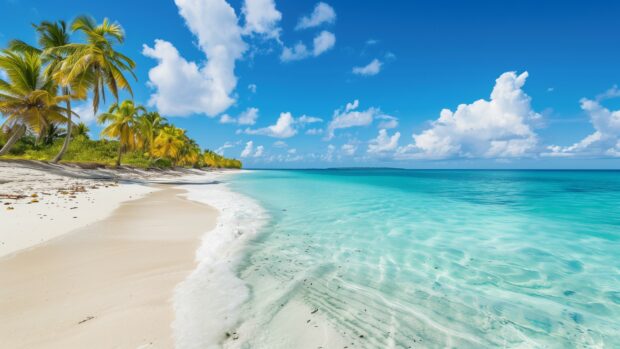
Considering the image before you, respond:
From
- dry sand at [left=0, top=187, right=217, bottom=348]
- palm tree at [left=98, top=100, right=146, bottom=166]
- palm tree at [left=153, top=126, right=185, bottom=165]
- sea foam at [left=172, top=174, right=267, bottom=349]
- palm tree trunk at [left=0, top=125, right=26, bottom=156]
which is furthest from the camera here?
palm tree at [left=153, top=126, right=185, bottom=165]

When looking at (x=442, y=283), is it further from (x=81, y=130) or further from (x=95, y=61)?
(x=81, y=130)

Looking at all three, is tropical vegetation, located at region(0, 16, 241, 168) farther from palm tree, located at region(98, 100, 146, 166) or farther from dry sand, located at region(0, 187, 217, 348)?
dry sand, located at region(0, 187, 217, 348)

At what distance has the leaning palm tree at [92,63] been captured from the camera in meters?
18.7

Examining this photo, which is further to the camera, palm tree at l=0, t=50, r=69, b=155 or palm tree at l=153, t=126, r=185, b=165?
palm tree at l=153, t=126, r=185, b=165

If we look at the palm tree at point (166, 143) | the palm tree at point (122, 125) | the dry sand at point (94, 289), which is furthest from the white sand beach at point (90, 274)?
the palm tree at point (166, 143)

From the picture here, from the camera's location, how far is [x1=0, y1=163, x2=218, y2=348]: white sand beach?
7.80ft

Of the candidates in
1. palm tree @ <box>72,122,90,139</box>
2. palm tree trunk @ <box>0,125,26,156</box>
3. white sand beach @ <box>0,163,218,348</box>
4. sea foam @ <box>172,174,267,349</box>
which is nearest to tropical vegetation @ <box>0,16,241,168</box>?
palm tree trunk @ <box>0,125,26,156</box>

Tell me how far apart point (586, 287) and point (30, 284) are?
29.1ft

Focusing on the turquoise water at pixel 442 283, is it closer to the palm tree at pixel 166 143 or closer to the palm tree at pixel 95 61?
the palm tree at pixel 95 61

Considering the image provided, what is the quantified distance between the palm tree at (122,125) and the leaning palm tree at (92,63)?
9415mm

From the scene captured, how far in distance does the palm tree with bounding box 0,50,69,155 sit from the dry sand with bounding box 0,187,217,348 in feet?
63.2

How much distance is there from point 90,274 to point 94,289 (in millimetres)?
612

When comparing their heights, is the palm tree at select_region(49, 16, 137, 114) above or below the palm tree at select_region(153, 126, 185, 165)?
above

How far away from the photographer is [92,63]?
1995cm
